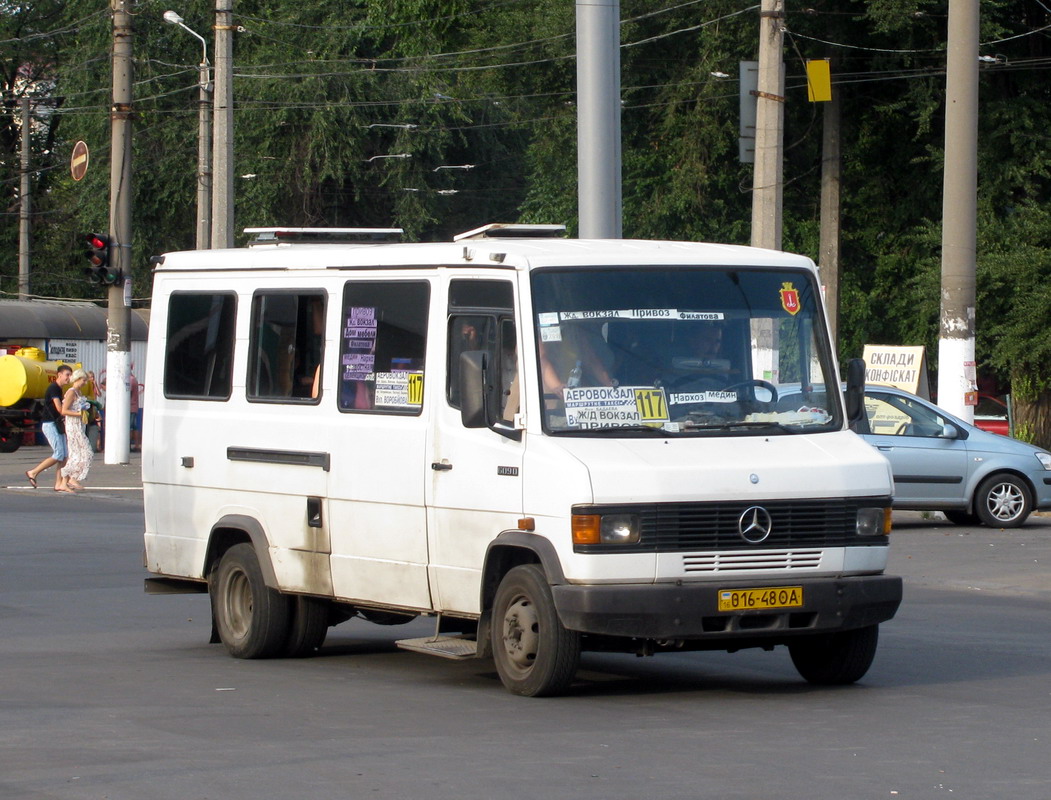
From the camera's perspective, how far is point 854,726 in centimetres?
829

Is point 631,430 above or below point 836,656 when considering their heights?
above

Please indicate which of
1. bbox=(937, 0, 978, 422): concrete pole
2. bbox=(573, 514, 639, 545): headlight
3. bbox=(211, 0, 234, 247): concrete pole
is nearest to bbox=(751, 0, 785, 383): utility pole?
bbox=(937, 0, 978, 422): concrete pole

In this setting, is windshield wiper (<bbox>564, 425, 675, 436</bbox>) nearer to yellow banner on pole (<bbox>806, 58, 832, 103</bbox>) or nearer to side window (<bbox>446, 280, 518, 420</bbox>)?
side window (<bbox>446, 280, 518, 420</bbox>)

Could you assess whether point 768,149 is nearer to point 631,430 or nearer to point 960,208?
point 960,208

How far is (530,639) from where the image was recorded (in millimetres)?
8938

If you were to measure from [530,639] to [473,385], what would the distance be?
127 cm

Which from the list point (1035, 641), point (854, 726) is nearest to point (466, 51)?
point (1035, 641)

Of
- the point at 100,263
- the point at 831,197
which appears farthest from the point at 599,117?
the point at 831,197

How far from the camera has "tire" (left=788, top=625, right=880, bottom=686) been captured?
9461mm

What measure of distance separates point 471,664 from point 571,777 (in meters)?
3.63

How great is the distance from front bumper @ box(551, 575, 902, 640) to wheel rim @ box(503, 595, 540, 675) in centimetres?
31

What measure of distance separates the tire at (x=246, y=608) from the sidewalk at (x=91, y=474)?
16.1 meters

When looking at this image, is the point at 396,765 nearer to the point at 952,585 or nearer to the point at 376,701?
the point at 376,701

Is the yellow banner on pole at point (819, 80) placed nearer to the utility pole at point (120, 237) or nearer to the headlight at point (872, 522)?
the utility pole at point (120, 237)
